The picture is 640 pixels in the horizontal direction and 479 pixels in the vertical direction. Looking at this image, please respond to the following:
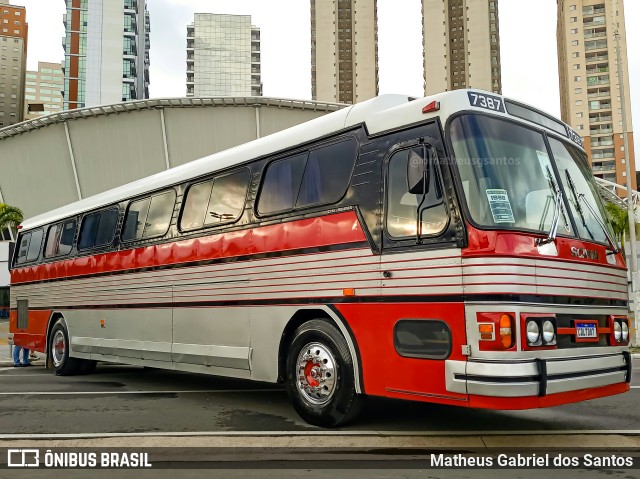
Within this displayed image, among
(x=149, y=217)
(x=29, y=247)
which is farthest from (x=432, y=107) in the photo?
(x=29, y=247)

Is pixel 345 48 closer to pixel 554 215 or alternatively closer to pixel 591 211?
pixel 591 211

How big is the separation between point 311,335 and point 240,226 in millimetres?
1967

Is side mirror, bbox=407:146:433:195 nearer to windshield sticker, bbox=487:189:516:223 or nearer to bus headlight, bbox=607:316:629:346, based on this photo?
windshield sticker, bbox=487:189:516:223

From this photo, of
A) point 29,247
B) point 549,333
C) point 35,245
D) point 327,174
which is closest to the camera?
point 549,333

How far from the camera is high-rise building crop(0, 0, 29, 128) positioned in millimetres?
183500

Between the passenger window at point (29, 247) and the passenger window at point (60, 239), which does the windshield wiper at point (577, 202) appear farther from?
the passenger window at point (29, 247)

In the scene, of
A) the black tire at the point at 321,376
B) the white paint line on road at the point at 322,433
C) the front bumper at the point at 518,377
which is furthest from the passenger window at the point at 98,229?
the front bumper at the point at 518,377

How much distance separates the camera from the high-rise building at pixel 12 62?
183500mm

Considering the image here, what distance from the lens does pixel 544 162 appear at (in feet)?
20.4

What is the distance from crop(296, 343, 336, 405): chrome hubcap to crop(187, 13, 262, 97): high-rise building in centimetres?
14538

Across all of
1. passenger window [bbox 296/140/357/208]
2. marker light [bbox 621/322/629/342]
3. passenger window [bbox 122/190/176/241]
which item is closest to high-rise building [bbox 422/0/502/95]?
passenger window [bbox 122/190/176/241]

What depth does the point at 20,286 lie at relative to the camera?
15.4 meters

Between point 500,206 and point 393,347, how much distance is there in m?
1.64
